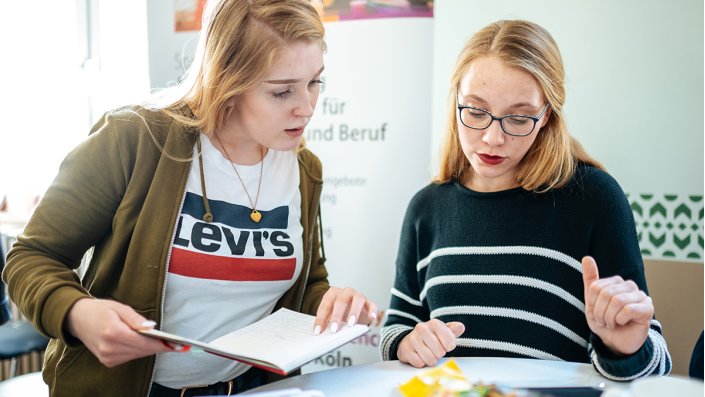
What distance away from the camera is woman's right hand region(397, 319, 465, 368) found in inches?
52.7

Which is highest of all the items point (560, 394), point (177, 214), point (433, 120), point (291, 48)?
point (291, 48)

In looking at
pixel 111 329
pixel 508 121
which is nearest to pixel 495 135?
pixel 508 121

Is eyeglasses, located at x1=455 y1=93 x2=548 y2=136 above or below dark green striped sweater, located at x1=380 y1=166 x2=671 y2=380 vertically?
above

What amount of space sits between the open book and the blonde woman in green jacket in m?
0.05

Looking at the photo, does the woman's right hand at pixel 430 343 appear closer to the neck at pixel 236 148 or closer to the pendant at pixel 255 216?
the pendant at pixel 255 216

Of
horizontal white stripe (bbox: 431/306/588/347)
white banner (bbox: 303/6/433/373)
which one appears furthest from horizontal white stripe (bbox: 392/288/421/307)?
white banner (bbox: 303/6/433/373)

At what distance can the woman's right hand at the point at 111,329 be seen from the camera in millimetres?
1078

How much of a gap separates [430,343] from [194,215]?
1.86ft

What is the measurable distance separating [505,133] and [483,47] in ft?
0.73

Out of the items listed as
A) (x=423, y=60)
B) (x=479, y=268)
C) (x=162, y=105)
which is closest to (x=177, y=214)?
(x=162, y=105)

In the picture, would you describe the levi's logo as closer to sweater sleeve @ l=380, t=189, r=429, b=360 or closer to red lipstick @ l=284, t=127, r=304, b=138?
red lipstick @ l=284, t=127, r=304, b=138

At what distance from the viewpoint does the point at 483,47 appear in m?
1.56

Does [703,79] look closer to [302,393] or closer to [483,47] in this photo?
[483,47]

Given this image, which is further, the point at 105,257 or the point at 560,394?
the point at 105,257
